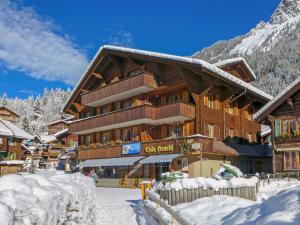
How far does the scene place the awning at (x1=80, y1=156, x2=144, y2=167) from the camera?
3367 centimetres

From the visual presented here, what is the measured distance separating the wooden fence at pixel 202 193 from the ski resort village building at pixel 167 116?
13.4 metres

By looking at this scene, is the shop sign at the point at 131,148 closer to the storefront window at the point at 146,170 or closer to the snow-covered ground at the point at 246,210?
the storefront window at the point at 146,170

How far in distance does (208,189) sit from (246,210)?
4.72 metres

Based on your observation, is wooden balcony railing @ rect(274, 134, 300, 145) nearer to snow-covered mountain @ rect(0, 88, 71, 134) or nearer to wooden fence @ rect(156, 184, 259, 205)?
wooden fence @ rect(156, 184, 259, 205)

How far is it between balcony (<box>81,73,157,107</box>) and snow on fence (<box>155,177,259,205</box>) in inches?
701

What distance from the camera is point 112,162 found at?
36062 millimetres

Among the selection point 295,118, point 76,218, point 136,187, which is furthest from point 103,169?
point 76,218

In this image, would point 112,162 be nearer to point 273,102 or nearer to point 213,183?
point 273,102

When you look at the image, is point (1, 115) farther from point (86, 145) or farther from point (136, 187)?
point (136, 187)

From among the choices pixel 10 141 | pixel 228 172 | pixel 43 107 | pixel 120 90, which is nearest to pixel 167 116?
pixel 120 90

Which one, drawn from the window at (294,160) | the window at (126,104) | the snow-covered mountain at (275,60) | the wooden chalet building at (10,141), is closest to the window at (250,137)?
the window at (294,160)

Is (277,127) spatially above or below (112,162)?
above

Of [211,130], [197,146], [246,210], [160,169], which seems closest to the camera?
[246,210]

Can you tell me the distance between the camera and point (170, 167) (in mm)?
31531
